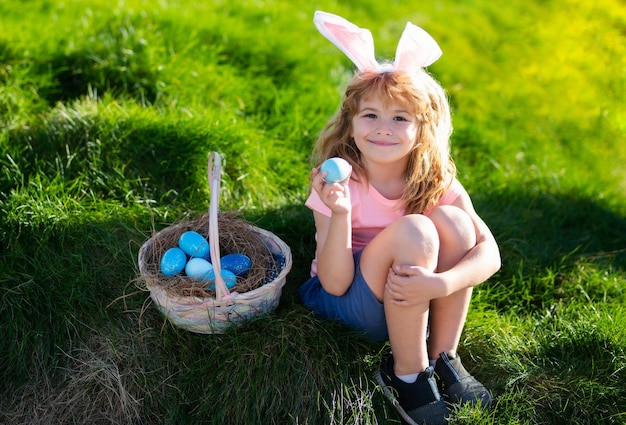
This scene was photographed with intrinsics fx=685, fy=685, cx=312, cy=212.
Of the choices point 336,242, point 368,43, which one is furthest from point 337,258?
point 368,43

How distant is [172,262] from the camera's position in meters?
2.30

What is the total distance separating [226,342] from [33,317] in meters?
0.70

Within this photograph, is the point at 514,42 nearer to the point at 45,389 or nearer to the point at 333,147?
the point at 333,147

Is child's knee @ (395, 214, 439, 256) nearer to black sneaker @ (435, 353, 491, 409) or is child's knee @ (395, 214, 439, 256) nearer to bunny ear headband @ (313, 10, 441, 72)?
black sneaker @ (435, 353, 491, 409)

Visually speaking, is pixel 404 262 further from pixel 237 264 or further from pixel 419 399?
pixel 237 264

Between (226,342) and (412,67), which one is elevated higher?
(412,67)

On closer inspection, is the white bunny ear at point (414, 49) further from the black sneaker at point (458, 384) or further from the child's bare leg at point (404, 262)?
the black sneaker at point (458, 384)

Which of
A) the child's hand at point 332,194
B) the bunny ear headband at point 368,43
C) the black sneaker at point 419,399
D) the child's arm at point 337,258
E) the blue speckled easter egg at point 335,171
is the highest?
the bunny ear headband at point 368,43

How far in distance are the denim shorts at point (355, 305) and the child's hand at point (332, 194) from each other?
24cm

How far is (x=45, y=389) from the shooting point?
232 centimetres

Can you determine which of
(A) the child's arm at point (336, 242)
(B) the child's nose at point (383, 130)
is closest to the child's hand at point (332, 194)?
(A) the child's arm at point (336, 242)

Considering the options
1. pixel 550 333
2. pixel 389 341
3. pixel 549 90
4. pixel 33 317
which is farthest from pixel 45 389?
pixel 549 90

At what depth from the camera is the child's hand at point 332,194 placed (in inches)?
82.9

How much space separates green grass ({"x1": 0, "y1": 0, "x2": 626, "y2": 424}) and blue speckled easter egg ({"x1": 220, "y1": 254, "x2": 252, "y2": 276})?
0.63ft
